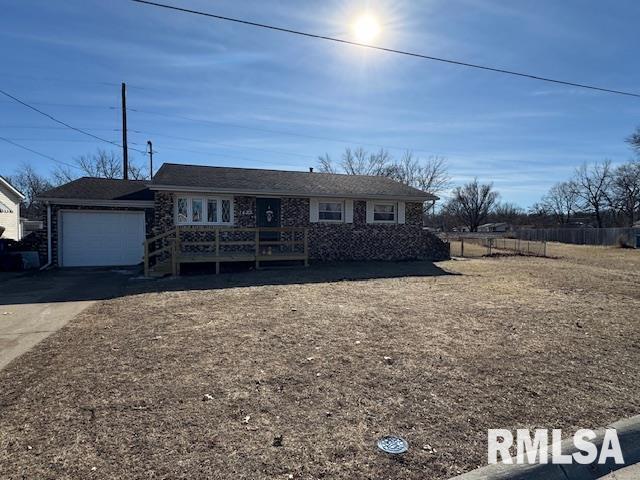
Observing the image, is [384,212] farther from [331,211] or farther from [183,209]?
[183,209]

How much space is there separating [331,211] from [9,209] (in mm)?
16973

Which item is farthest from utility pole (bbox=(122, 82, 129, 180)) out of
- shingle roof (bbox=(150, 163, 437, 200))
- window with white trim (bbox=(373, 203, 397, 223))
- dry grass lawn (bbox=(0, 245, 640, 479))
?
dry grass lawn (bbox=(0, 245, 640, 479))

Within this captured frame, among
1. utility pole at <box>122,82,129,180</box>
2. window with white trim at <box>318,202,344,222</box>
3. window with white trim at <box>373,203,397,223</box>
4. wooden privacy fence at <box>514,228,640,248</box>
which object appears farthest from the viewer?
wooden privacy fence at <box>514,228,640,248</box>

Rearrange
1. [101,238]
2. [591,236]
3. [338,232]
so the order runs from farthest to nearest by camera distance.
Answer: [591,236] < [338,232] < [101,238]

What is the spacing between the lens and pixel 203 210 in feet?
48.4

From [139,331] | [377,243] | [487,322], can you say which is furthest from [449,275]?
[139,331]

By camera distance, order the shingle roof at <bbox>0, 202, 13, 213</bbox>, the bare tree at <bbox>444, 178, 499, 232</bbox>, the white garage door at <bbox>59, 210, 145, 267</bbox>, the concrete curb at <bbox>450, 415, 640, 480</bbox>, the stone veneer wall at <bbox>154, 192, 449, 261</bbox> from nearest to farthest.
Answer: the concrete curb at <bbox>450, 415, 640, 480</bbox>
the white garage door at <bbox>59, 210, 145, 267</bbox>
the stone veneer wall at <bbox>154, 192, 449, 261</bbox>
the shingle roof at <bbox>0, 202, 13, 213</bbox>
the bare tree at <bbox>444, 178, 499, 232</bbox>

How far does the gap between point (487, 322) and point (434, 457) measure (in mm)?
4163

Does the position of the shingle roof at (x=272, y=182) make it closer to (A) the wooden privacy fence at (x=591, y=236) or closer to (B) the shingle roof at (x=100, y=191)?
(B) the shingle roof at (x=100, y=191)

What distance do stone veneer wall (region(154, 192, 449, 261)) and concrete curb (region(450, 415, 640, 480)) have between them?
44.2ft

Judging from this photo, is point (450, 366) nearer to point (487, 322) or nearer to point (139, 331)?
point (487, 322)

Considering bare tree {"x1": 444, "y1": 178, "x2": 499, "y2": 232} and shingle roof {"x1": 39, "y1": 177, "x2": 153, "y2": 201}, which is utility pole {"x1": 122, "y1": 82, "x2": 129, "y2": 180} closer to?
shingle roof {"x1": 39, "y1": 177, "x2": 153, "y2": 201}

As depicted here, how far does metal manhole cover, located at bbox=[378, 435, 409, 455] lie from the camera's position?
2.79 metres

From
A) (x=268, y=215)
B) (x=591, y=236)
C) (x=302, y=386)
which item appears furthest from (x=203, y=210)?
(x=591, y=236)
